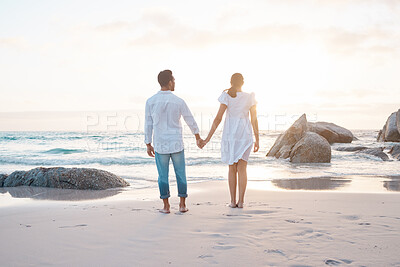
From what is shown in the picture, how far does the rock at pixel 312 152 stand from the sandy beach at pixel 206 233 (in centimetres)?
848

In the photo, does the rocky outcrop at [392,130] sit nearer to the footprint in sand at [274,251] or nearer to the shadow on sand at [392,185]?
the shadow on sand at [392,185]

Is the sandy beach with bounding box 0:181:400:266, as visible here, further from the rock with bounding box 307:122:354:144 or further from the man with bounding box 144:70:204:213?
the rock with bounding box 307:122:354:144

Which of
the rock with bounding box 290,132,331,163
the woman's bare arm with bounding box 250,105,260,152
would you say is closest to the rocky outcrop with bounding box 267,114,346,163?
the rock with bounding box 290,132,331,163

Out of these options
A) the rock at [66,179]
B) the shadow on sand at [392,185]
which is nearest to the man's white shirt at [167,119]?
the rock at [66,179]

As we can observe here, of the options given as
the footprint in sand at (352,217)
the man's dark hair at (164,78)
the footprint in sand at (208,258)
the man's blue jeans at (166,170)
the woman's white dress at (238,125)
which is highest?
the man's dark hair at (164,78)

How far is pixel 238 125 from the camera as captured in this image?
539 cm

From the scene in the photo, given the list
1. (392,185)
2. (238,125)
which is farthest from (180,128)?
(392,185)

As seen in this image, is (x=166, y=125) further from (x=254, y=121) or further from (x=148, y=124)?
(x=254, y=121)

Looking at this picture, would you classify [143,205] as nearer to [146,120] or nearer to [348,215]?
[146,120]

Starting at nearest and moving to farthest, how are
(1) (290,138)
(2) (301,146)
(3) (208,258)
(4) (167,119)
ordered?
1. (3) (208,258)
2. (4) (167,119)
3. (2) (301,146)
4. (1) (290,138)

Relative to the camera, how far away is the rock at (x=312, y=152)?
14.1 meters

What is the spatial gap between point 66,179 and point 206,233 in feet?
16.1

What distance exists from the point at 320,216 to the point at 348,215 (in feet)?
1.21

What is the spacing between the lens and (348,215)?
14.5 feet
